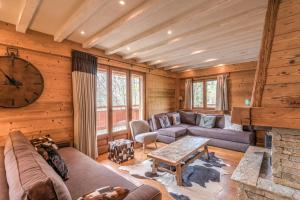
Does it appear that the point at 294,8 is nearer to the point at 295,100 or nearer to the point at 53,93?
the point at 295,100

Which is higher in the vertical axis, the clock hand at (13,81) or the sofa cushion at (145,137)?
the clock hand at (13,81)

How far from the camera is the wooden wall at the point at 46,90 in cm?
248

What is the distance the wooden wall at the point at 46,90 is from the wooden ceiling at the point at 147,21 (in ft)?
0.57

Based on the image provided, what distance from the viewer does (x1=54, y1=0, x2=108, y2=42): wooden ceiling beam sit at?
1.82 metres

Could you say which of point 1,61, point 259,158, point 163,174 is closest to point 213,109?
point 259,158

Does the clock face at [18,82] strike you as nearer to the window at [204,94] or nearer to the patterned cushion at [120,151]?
the patterned cushion at [120,151]

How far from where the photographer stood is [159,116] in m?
4.95

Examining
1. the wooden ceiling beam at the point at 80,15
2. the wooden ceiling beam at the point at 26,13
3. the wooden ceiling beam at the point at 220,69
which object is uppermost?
the wooden ceiling beam at the point at 26,13

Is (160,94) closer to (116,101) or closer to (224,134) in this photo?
(116,101)

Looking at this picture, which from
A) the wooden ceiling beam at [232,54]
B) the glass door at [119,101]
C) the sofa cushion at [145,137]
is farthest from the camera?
the glass door at [119,101]

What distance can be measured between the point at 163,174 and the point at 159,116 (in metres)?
2.39

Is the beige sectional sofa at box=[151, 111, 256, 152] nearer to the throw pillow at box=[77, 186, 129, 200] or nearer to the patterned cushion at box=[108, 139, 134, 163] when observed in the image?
the patterned cushion at box=[108, 139, 134, 163]

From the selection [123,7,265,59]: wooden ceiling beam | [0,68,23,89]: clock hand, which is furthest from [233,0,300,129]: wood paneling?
[0,68,23,89]: clock hand

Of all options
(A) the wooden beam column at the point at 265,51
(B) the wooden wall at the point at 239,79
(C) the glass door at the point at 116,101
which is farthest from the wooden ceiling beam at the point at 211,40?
(B) the wooden wall at the point at 239,79
